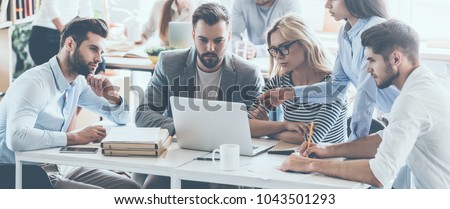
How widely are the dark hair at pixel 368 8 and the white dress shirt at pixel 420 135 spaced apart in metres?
0.60

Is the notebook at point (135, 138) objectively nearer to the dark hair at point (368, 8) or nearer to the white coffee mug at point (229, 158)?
the white coffee mug at point (229, 158)

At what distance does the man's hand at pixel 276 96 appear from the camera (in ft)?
10.4

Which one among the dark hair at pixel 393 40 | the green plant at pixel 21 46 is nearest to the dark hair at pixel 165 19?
the green plant at pixel 21 46

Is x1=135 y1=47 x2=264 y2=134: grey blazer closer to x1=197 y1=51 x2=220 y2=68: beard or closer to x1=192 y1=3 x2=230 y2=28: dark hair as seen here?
x1=197 y1=51 x2=220 y2=68: beard

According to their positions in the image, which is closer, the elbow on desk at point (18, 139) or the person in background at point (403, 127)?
the person in background at point (403, 127)

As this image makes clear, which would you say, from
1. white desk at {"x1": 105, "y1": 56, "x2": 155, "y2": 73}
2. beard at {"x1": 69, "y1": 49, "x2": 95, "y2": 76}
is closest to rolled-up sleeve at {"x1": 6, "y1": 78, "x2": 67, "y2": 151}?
beard at {"x1": 69, "y1": 49, "x2": 95, "y2": 76}

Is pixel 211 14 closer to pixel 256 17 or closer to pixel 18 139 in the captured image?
pixel 18 139

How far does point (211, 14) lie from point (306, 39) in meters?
0.47

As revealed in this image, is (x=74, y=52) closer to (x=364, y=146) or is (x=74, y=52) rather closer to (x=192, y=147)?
(x=192, y=147)

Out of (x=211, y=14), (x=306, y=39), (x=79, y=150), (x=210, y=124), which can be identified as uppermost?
(x=211, y=14)

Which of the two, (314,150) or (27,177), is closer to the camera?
(314,150)

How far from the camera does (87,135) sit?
2938 millimetres

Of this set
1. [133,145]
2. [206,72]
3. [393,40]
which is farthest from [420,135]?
[206,72]

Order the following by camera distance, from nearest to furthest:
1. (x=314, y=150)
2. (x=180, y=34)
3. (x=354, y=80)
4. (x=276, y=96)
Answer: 1. (x=314, y=150)
2. (x=276, y=96)
3. (x=354, y=80)
4. (x=180, y=34)
